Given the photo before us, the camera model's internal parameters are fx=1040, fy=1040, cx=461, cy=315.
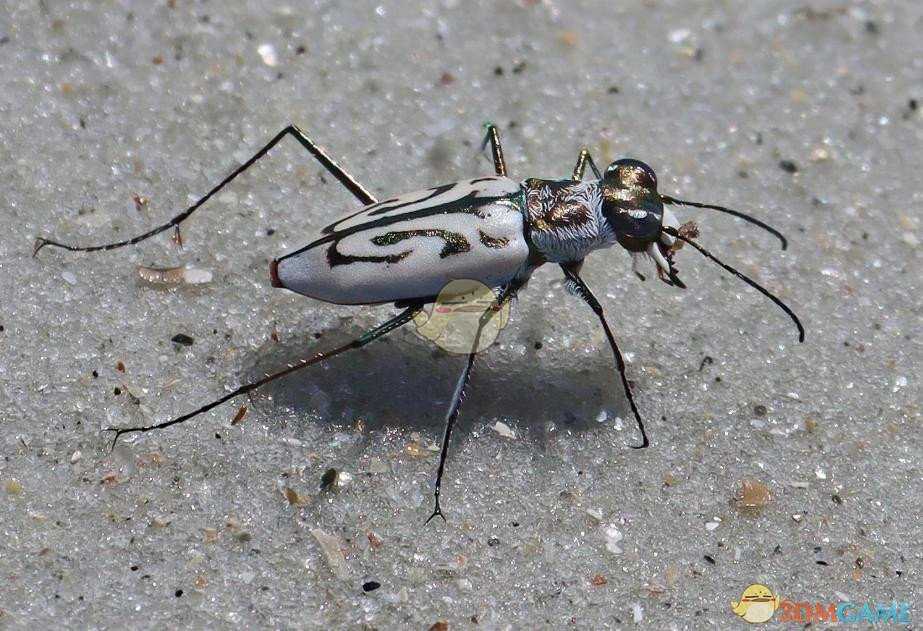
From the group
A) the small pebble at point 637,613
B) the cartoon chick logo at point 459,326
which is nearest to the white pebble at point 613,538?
the small pebble at point 637,613

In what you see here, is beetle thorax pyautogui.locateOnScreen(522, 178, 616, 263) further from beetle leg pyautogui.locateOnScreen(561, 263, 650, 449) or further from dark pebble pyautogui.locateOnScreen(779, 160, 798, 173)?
dark pebble pyautogui.locateOnScreen(779, 160, 798, 173)

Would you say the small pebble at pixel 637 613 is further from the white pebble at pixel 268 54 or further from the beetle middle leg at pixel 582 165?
the white pebble at pixel 268 54

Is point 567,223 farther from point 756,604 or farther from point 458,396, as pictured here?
point 756,604

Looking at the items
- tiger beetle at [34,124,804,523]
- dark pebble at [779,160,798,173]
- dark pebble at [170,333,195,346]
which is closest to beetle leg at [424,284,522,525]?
tiger beetle at [34,124,804,523]

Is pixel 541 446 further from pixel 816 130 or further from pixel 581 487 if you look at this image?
pixel 816 130

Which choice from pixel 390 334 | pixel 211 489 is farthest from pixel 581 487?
pixel 211 489

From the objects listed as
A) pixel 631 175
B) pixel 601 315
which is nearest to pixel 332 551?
pixel 601 315
